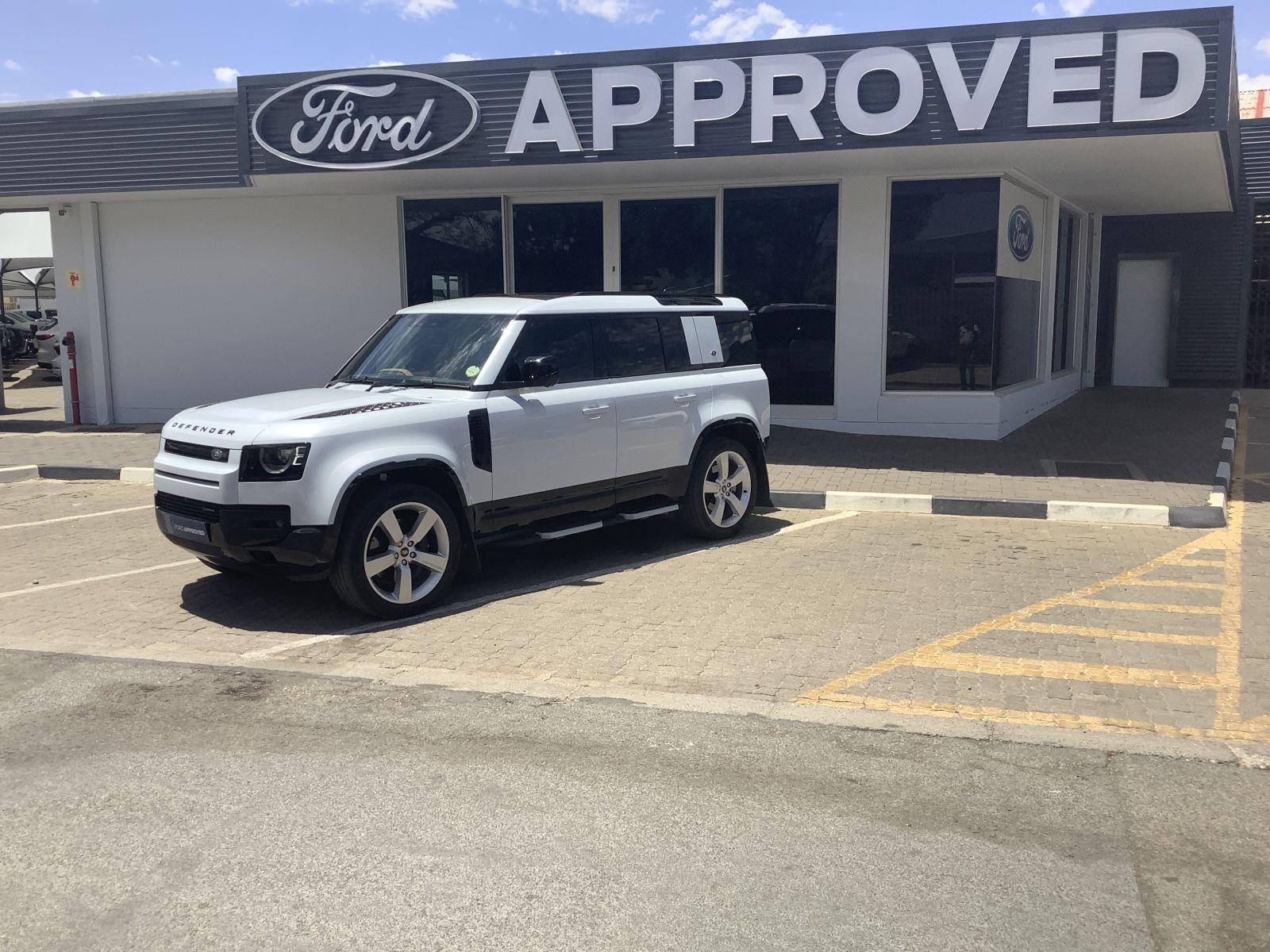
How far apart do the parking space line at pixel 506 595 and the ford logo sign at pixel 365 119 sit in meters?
6.13

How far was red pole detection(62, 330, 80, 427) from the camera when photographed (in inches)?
Result: 622

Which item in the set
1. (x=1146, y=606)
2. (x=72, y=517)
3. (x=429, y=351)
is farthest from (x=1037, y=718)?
(x=72, y=517)

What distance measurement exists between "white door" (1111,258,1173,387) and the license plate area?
64.7 ft

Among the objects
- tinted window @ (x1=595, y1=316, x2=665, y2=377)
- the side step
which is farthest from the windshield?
the side step

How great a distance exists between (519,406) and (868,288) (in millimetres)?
7443

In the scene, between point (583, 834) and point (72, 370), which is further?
point (72, 370)

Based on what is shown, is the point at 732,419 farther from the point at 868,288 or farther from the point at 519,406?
the point at 868,288

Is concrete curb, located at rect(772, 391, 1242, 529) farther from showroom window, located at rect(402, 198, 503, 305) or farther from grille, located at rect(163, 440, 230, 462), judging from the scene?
showroom window, located at rect(402, 198, 503, 305)

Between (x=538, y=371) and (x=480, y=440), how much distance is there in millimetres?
598

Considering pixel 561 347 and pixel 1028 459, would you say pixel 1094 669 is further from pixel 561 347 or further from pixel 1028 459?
pixel 1028 459

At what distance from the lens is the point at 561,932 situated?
3.36m

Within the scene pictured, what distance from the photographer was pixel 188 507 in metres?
6.67

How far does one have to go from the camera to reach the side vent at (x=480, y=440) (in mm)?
7055

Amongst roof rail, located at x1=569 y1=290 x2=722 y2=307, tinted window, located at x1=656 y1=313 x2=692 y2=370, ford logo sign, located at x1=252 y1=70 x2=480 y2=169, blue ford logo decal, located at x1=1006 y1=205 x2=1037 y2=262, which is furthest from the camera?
blue ford logo decal, located at x1=1006 y1=205 x2=1037 y2=262
